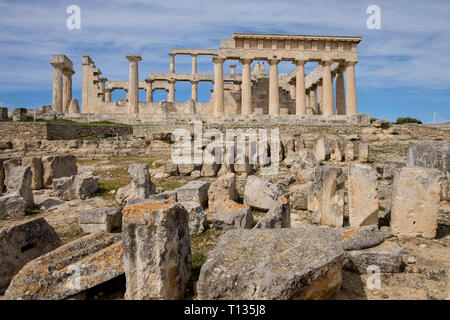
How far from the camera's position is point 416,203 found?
450 cm

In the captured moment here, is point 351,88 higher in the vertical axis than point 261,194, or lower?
higher

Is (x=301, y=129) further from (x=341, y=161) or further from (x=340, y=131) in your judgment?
(x=341, y=161)

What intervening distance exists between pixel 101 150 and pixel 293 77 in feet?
78.6

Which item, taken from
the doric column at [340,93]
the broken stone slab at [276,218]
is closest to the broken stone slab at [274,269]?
the broken stone slab at [276,218]

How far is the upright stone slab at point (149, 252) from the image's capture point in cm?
272

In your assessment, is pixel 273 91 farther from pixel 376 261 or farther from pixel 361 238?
pixel 376 261

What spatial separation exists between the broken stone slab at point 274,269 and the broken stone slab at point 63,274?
1058 mm

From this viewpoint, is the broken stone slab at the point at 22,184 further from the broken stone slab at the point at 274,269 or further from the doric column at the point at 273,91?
the doric column at the point at 273,91

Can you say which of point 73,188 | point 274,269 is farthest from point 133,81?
point 274,269

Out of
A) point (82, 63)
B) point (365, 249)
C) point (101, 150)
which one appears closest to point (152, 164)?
point (101, 150)

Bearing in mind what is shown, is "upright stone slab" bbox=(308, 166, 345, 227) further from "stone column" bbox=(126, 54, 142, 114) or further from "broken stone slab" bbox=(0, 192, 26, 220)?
"stone column" bbox=(126, 54, 142, 114)

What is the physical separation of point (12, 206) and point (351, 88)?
26755 mm

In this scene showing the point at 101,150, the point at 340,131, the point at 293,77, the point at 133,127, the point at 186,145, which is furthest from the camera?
the point at 293,77
